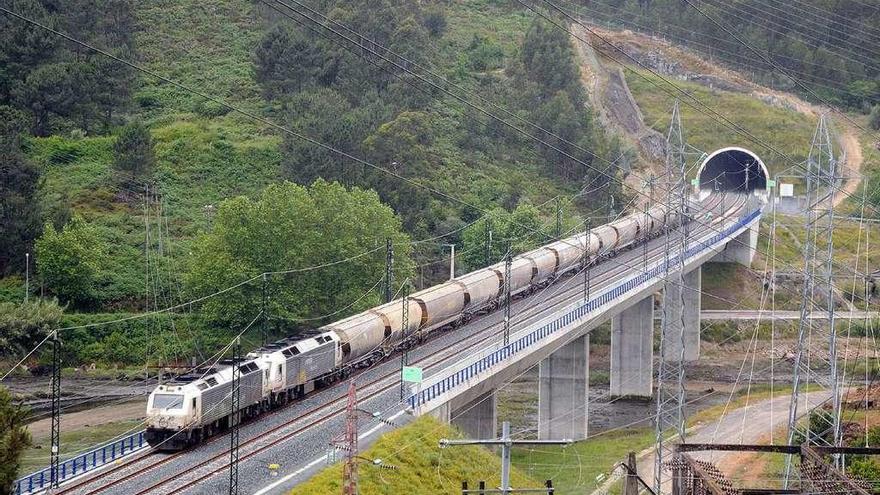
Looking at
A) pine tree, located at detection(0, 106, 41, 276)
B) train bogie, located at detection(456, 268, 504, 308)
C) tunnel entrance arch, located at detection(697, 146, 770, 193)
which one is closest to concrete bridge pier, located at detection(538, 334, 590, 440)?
train bogie, located at detection(456, 268, 504, 308)

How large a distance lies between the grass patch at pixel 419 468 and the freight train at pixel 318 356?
5.72 meters

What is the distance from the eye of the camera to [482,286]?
6694 centimetres

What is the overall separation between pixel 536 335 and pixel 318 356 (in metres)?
13.8

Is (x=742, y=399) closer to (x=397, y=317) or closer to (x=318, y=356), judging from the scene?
(x=397, y=317)

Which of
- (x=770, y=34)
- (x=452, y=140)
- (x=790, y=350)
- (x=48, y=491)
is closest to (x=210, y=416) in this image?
(x=48, y=491)

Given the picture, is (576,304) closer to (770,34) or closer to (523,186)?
(523,186)

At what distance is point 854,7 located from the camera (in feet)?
516

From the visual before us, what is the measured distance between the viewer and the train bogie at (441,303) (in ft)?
195

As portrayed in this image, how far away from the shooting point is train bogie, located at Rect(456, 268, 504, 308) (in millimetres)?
65500

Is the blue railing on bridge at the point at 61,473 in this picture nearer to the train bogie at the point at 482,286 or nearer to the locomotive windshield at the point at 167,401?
the locomotive windshield at the point at 167,401

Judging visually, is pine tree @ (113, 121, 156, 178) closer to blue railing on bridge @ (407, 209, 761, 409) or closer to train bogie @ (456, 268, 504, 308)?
train bogie @ (456, 268, 504, 308)

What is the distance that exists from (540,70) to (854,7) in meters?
54.5

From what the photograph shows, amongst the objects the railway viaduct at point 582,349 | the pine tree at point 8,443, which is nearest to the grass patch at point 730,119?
the railway viaduct at point 582,349

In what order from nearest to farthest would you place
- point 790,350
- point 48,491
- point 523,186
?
point 48,491 < point 790,350 < point 523,186
